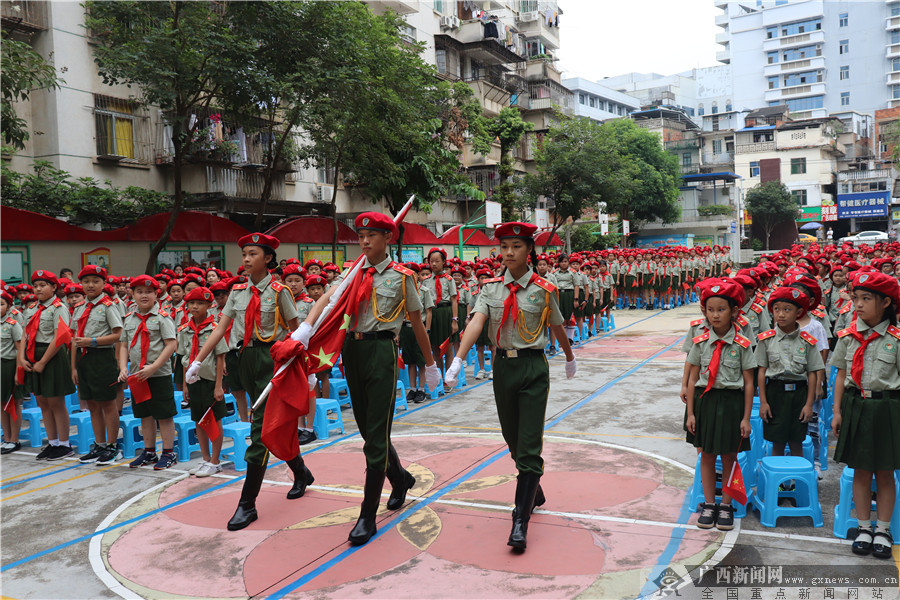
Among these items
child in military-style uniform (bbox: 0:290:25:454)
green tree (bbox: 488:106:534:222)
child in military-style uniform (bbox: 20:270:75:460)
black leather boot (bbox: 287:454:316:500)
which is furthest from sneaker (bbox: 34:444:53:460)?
green tree (bbox: 488:106:534:222)

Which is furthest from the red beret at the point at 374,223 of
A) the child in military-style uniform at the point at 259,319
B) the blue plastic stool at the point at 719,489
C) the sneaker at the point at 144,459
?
the sneaker at the point at 144,459

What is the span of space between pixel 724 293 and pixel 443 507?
2.62m

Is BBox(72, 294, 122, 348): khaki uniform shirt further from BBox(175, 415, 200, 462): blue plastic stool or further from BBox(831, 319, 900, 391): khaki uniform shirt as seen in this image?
BBox(831, 319, 900, 391): khaki uniform shirt

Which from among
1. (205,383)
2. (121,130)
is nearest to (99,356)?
(205,383)

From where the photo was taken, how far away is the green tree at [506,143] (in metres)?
33.1

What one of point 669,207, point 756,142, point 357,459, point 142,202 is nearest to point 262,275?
point 357,459

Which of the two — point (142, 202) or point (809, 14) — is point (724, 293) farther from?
point (809, 14)

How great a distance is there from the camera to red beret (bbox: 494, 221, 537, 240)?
488cm

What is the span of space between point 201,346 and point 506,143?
28.9 meters

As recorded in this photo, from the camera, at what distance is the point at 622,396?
9.63 m

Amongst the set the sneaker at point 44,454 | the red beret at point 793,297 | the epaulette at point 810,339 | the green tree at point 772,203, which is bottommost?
the sneaker at point 44,454

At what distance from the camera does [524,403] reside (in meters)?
4.76

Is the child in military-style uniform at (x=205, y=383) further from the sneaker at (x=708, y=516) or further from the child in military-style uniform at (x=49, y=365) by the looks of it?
the sneaker at (x=708, y=516)

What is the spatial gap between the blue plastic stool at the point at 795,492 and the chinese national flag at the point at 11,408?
7628 mm
